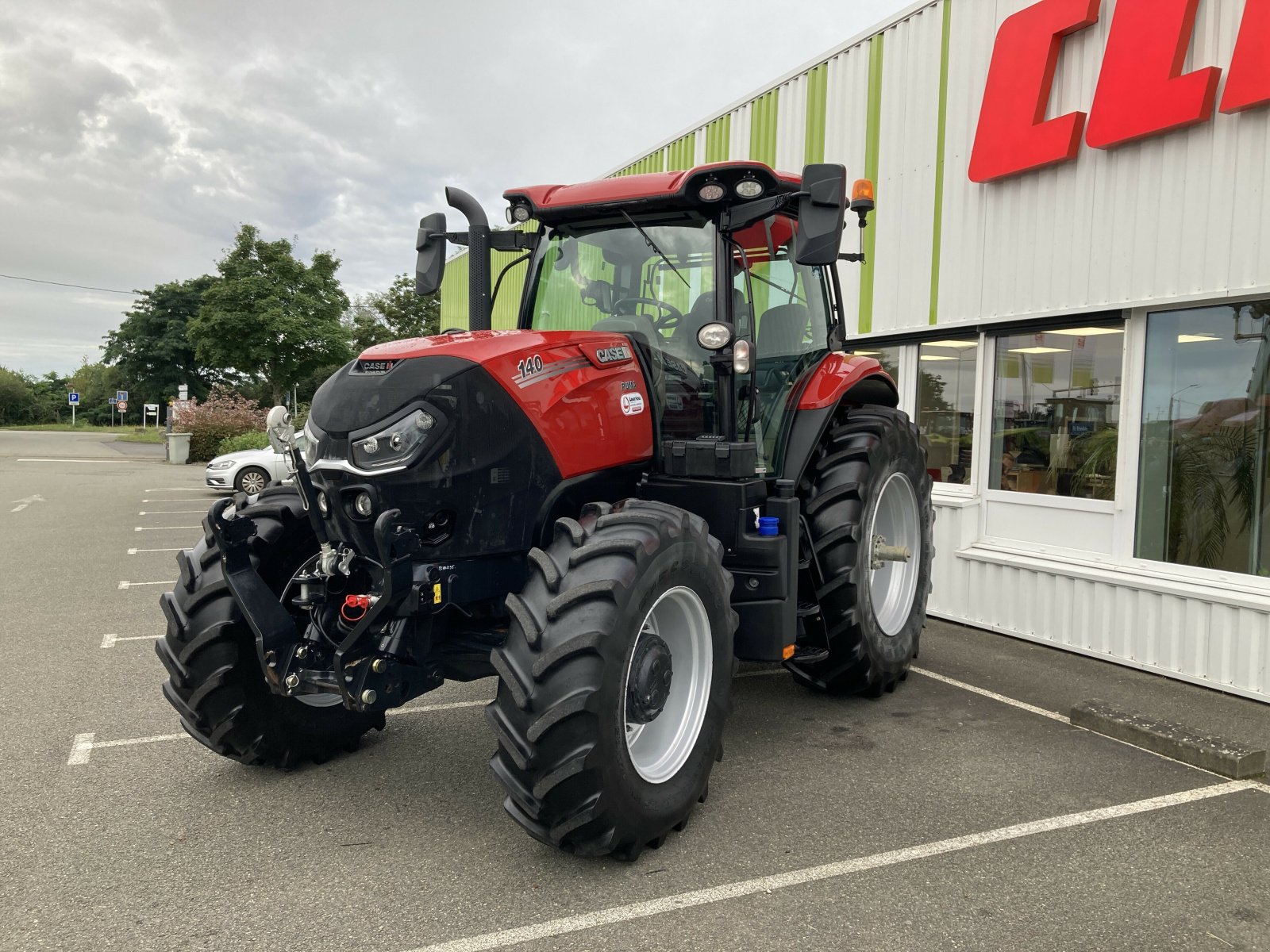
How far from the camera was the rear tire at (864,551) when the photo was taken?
434 centimetres

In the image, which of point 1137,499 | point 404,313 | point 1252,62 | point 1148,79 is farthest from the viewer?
point 404,313

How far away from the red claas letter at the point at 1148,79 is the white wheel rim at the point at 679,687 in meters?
4.51

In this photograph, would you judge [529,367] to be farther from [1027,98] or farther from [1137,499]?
[1027,98]

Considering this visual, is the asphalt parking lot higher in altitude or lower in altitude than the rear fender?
lower

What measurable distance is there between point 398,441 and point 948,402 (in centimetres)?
565

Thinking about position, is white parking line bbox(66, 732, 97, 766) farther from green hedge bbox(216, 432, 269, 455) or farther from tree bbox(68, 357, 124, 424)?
tree bbox(68, 357, 124, 424)

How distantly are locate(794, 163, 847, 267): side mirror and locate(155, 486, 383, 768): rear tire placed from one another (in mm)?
2352

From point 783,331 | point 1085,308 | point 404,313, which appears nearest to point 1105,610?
point 1085,308

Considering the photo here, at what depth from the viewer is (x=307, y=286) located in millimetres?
31578

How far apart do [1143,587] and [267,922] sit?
17.6 feet

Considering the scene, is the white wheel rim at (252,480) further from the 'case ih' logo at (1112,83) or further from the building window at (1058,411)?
the 'case ih' logo at (1112,83)

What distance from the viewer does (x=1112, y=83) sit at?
5.75 metres

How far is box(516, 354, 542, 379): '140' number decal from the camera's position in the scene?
3172 mm

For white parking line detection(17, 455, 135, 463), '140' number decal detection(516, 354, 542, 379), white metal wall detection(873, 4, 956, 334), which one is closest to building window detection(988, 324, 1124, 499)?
white metal wall detection(873, 4, 956, 334)
